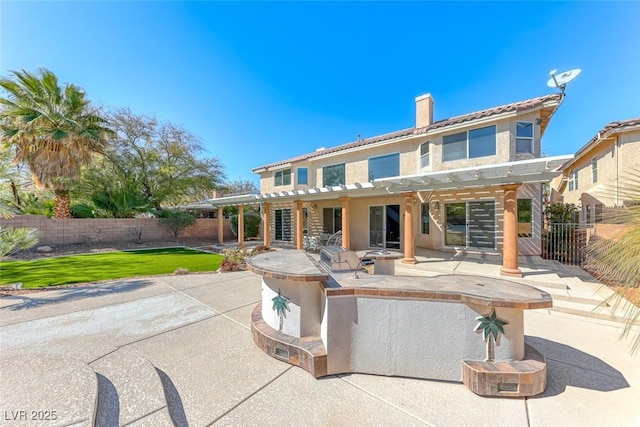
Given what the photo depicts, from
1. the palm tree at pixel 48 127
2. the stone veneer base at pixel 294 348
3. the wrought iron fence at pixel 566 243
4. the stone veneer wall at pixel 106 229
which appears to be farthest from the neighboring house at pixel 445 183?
the palm tree at pixel 48 127

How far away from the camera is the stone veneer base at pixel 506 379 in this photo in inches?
112

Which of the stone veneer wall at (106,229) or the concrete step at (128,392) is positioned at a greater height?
the stone veneer wall at (106,229)

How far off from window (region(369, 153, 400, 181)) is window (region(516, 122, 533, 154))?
4912 mm

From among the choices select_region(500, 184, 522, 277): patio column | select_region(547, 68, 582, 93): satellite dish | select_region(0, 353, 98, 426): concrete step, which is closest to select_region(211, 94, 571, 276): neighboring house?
select_region(500, 184, 522, 277): patio column

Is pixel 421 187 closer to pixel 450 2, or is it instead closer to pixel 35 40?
pixel 450 2

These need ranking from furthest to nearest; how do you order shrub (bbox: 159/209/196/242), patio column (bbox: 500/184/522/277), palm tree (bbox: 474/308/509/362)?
shrub (bbox: 159/209/196/242) → patio column (bbox: 500/184/522/277) → palm tree (bbox: 474/308/509/362)

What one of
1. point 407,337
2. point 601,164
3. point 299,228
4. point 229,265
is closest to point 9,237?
point 229,265

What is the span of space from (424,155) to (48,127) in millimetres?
20679

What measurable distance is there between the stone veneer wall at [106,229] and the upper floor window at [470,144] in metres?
18.4

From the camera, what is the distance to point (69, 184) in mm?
15242

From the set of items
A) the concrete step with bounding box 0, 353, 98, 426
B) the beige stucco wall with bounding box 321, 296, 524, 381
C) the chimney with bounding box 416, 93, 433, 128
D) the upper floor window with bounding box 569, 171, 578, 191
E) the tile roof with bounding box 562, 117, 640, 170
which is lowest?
the concrete step with bounding box 0, 353, 98, 426

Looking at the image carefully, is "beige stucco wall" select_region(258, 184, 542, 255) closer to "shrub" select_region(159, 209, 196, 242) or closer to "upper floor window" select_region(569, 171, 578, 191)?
"shrub" select_region(159, 209, 196, 242)

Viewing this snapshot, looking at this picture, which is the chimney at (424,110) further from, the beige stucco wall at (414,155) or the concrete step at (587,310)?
the concrete step at (587,310)

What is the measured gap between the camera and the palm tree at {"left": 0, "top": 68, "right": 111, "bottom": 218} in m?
12.5
